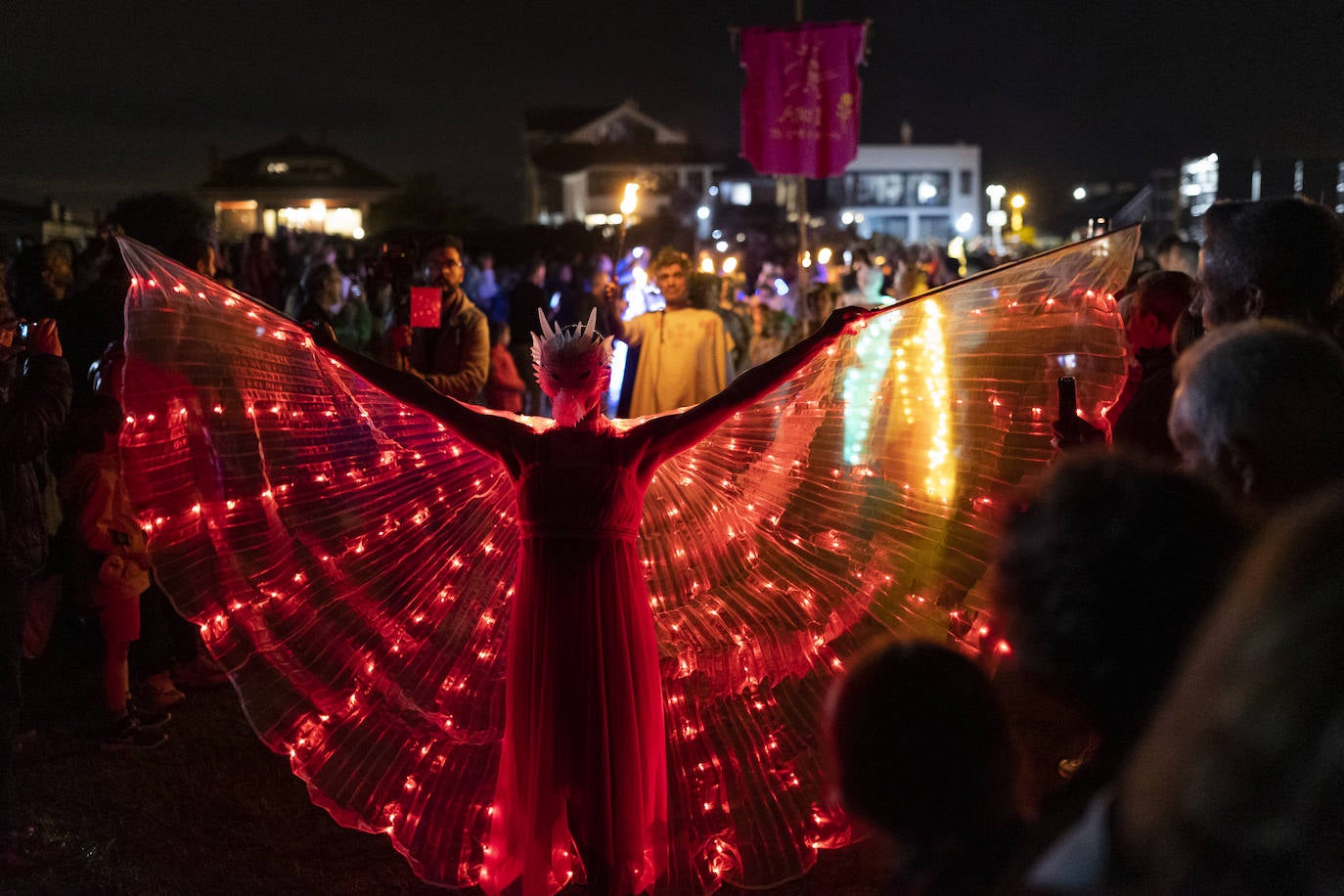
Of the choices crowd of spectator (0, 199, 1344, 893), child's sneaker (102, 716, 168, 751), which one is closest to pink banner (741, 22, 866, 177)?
child's sneaker (102, 716, 168, 751)

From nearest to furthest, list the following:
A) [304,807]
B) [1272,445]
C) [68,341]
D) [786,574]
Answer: [1272,445] < [786,574] < [304,807] < [68,341]

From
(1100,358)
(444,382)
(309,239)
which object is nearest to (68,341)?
(444,382)

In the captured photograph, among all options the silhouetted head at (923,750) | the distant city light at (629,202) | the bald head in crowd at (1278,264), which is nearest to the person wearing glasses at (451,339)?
the distant city light at (629,202)

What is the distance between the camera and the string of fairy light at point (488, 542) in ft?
13.3

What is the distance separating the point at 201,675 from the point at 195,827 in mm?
2011

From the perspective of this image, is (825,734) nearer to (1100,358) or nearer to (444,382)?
(1100,358)

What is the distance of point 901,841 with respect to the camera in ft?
4.81

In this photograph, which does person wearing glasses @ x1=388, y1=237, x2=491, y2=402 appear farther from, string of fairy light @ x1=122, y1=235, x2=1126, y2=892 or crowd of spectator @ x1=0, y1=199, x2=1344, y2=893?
crowd of spectator @ x1=0, y1=199, x2=1344, y2=893

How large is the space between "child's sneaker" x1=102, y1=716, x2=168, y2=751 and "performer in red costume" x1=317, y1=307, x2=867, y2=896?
2.71m

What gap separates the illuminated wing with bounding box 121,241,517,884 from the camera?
13.3 ft

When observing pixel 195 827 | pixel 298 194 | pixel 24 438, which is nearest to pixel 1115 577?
pixel 24 438

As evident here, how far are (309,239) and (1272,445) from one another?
76.5ft

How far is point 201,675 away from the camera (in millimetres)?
6684

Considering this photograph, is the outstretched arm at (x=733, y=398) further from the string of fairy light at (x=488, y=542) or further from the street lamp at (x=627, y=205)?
the street lamp at (x=627, y=205)
